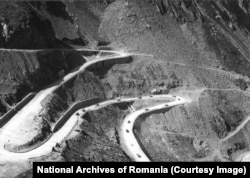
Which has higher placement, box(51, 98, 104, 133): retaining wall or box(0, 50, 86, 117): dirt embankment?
box(0, 50, 86, 117): dirt embankment

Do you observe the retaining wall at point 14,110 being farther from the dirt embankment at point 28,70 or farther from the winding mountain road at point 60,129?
the dirt embankment at point 28,70

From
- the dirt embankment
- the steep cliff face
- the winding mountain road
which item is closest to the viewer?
the winding mountain road

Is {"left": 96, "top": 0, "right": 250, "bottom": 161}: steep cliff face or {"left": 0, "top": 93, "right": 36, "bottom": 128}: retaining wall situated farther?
{"left": 96, "top": 0, "right": 250, "bottom": 161}: steep cliff face

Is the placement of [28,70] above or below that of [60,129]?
above

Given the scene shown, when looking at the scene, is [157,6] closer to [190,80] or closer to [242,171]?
[190,80]

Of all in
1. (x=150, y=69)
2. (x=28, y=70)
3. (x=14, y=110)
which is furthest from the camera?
(x=150, y=69)

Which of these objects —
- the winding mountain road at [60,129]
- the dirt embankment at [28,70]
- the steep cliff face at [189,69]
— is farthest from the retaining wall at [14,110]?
the steep cliff face at [189,69]

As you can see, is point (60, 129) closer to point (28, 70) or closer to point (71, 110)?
point (71, 110)

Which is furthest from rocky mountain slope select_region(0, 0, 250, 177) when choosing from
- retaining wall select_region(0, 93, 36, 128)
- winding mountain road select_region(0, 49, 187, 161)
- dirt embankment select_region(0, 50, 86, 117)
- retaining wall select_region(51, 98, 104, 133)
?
winding mountain road select_region(0, 49, 187, 161)

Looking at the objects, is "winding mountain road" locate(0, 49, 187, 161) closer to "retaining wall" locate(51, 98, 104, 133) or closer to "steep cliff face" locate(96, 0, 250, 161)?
"retaining wall" locate(51, 98, 104, 133)

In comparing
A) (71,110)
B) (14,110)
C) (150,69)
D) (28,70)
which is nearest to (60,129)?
(71,110)

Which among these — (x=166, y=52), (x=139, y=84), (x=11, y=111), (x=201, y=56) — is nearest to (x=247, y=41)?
(x=201, y=56)
